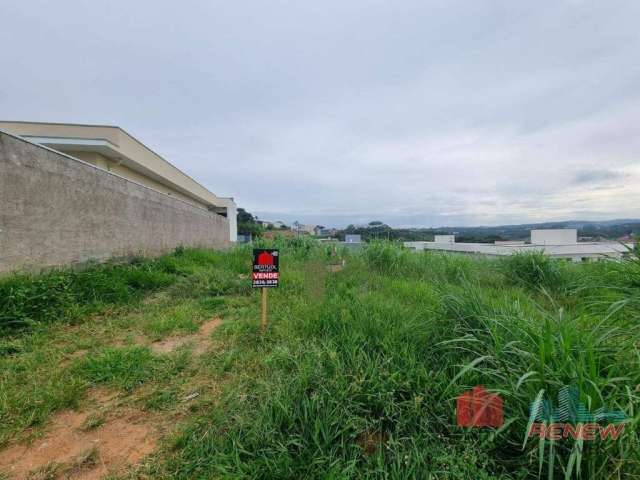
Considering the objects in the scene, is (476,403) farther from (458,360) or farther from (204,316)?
(204,316)

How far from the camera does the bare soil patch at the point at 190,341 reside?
247 centimetres

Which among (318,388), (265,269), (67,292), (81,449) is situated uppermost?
(265,269)

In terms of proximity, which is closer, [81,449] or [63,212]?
[81,449]

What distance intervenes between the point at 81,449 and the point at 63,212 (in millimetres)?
4350

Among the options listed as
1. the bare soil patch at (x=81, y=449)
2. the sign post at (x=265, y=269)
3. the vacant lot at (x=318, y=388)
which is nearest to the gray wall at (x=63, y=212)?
the vacant lot at (x=318, y=388)

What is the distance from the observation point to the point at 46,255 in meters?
3.76

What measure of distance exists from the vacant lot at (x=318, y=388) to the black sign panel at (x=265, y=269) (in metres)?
0.48

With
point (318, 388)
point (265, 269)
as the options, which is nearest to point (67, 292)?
point (265, 269)

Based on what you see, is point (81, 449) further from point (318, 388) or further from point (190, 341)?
point (318, 388)

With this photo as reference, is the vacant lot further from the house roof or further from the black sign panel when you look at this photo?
the house roof

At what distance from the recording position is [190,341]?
2625 millimetres

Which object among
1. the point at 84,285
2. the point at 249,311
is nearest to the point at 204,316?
the point at 249,311

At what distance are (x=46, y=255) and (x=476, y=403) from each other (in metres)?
5.66

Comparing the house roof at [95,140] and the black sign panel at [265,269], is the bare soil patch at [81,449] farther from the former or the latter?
the house roof at [95,140]
